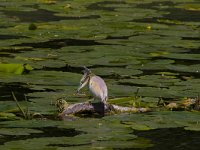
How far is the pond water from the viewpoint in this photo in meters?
5.05

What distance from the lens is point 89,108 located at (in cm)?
560

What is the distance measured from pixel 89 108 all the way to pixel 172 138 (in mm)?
706

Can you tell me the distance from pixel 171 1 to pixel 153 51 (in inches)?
207

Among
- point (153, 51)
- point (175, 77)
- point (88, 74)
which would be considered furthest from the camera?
point (153, 51)

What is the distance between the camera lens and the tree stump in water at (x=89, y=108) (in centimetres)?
553

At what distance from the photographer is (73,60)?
25.3 ft

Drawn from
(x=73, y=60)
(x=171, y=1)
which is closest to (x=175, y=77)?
(x=73, y=60)

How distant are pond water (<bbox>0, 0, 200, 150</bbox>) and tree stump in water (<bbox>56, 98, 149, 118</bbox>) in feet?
0.22

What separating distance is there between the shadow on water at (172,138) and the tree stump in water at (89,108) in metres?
0.48

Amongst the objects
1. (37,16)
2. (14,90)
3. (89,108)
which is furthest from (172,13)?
(89,108)

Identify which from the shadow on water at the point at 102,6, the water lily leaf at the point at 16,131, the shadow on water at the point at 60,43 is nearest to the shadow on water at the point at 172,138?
the water lily leaf at the point at 16,131

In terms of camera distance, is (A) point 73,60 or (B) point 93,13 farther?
(B) point 93,13

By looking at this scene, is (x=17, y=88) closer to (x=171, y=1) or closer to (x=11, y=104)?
(x=11, y=104)

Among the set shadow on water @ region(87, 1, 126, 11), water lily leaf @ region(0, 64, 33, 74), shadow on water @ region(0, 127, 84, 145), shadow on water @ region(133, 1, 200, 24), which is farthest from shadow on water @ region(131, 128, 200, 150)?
shadow on water @ region(87, 1, 126, 11)
